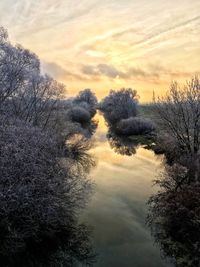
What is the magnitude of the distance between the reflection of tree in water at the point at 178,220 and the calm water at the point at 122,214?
0.54m

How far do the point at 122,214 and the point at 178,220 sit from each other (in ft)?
13.8

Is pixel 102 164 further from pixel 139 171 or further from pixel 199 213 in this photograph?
pixel 199 213

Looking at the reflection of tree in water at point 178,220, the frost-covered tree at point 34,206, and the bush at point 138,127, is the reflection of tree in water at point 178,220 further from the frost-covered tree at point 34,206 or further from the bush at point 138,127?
the bush at point 138,127

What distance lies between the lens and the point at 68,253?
16.0 metres

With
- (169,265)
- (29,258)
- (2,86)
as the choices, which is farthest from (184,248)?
(2,86)

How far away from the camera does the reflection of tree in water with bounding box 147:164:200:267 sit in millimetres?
15658

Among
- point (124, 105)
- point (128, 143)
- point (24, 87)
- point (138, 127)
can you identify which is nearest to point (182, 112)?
point (24, 87)

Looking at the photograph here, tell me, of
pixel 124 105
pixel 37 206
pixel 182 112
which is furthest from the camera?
pixel 124 105

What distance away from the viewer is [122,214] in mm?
21250

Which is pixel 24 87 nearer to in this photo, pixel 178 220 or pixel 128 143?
pixel 128 143

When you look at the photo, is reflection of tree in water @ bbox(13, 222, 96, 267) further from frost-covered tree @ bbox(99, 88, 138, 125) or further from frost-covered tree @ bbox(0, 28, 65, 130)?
frost-covered tree @ bbox(99, 88, 138, 125)

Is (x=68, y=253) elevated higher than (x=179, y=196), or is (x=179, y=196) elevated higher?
(x=179, y=196)

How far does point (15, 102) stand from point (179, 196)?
22228 mm

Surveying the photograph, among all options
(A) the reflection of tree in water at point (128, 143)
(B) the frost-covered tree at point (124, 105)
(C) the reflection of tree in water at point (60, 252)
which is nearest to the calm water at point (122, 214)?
(C) the reflection of tree in water at point (60, 252)
